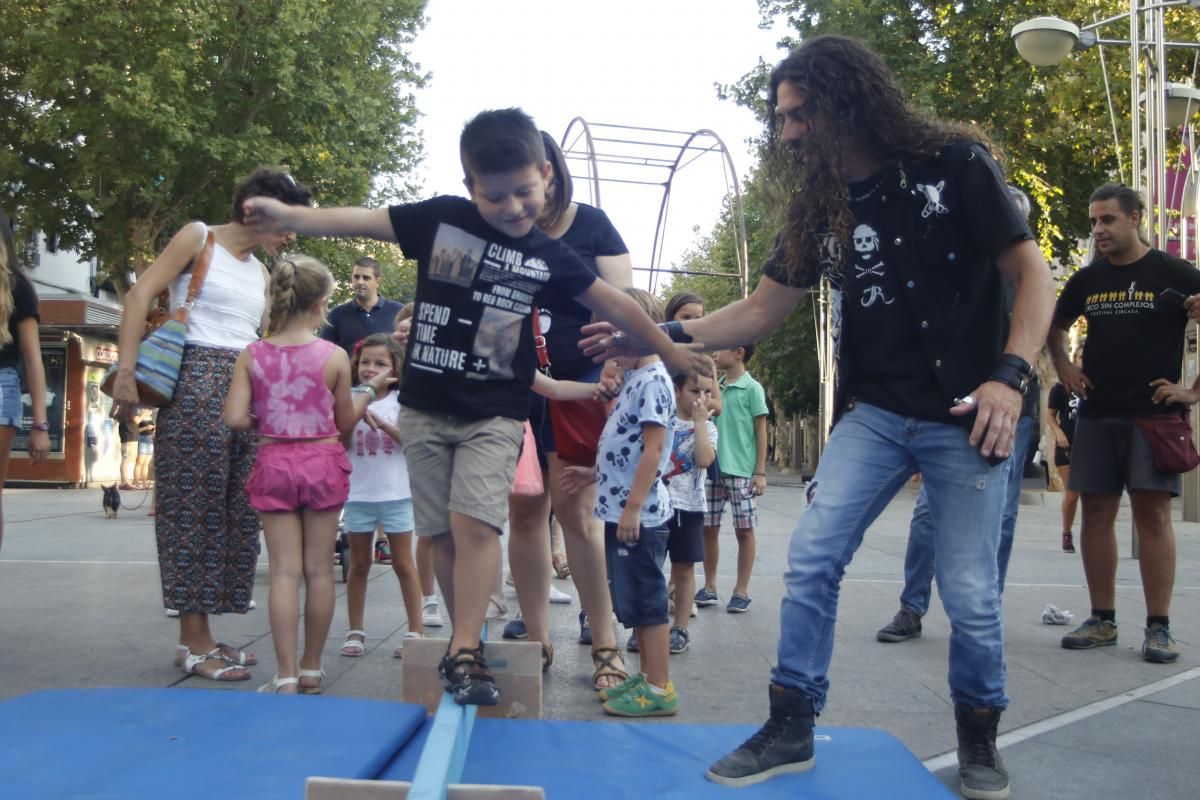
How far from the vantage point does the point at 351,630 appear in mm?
5398

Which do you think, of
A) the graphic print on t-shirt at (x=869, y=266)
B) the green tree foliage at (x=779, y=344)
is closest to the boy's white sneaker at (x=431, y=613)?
the graphic print on t-shirt at (x=869, y=266)

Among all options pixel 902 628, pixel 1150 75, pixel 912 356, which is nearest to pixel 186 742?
pixel 912 356

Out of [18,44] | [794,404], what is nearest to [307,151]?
[18,44]

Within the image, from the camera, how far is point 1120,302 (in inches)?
215

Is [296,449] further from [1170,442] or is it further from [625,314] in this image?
[1170,442]

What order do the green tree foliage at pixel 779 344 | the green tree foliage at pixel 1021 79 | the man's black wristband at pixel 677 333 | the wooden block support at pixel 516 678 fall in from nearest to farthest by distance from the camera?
the wooden block support at pixel 516 678 → the man's black wristband at pixel 677 333 → the green tree foliage at pixel 1021 79 → the green tree foliage at pixel 779 344

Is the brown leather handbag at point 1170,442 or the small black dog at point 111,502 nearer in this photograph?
the brown leather handbag at point 1170,442

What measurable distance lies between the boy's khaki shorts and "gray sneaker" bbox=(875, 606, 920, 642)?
9.29 feet

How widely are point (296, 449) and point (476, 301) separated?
1244 millimetres

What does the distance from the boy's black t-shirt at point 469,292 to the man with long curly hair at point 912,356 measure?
3.05ft

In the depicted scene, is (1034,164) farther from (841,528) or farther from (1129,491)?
(841,528)

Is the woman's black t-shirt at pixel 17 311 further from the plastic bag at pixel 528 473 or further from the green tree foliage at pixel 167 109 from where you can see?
the green tree foliage at pixel 167 109

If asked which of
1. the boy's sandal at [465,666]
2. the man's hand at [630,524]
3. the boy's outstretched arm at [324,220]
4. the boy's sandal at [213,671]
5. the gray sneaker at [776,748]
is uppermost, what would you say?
the boy's outstretched arm at [324,220]

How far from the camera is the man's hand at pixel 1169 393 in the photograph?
5.35m
